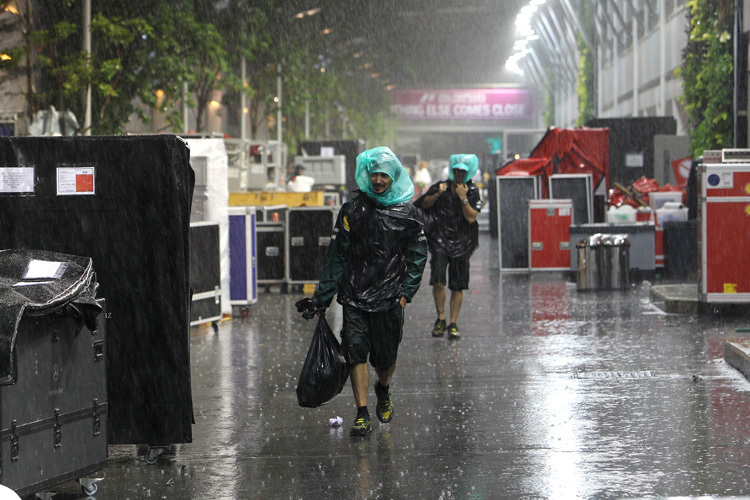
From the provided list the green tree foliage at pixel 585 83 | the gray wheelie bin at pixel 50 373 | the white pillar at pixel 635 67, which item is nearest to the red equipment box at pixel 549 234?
the gray wheelie bin at pixel 50 373

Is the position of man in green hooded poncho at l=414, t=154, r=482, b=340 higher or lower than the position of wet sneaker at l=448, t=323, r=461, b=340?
higher

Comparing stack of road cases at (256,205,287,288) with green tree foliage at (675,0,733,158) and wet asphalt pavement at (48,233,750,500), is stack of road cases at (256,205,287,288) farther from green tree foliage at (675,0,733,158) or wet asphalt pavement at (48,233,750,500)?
green tree foliage at (675,0,733,158)

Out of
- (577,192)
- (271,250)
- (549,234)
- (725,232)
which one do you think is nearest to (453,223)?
(725,232)

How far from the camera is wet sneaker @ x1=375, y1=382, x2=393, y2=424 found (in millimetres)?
7629

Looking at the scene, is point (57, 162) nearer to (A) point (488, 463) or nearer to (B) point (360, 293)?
(B) point (360, 293)

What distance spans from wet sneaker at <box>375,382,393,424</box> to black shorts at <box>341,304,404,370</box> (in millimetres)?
210

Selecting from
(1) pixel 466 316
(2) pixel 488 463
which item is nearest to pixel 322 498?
(2) pixel 488 463

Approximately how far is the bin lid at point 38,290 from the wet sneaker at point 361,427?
2148 mm

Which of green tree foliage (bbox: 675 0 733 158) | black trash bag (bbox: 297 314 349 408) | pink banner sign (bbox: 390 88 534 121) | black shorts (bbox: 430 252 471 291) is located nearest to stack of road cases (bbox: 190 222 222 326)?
black shorts (bbox: 430 252 471 291)

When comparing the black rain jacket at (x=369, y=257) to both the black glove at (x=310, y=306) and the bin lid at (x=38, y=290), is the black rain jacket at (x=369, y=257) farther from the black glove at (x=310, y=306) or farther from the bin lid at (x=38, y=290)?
the bin lid at (x=38, y=290)

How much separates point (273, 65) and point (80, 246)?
32445 millimetres

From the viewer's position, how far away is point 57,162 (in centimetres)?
655

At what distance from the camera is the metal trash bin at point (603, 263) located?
17.9m

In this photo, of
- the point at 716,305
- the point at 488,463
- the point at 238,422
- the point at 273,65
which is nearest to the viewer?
the point at 488,463
